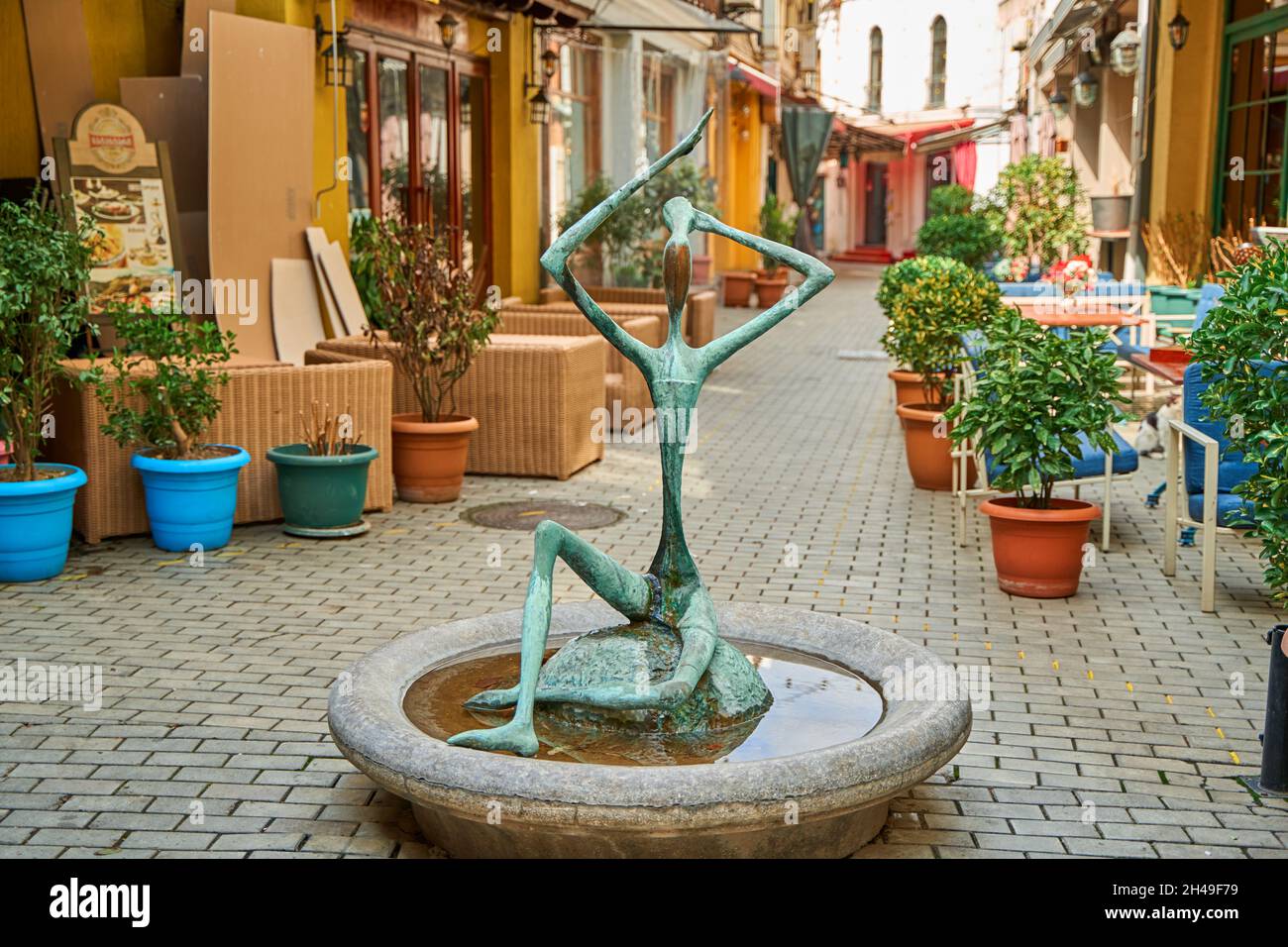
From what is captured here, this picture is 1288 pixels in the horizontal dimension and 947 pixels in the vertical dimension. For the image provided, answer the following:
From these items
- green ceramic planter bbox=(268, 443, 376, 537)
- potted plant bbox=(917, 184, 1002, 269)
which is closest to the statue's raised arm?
green ceramic planter bbox=(268, 443, 376, 537)

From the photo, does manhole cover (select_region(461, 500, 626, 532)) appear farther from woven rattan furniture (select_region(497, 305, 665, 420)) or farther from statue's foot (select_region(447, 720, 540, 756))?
statue's foot (select_region(447, 720, 540, 756))

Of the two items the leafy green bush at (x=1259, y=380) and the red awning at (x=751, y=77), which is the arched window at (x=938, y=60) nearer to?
the red awning at (x=751, y=77)

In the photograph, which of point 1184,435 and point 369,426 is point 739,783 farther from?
point 369,426

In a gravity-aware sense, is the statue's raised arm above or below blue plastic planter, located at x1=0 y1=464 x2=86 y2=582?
above

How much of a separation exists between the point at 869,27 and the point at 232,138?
4005cm

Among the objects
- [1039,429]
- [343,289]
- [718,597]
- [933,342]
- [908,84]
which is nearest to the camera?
[1039,429]

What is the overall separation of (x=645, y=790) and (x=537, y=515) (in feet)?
17.1

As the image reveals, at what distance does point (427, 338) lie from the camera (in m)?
9.01

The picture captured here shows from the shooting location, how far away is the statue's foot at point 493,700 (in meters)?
4.25

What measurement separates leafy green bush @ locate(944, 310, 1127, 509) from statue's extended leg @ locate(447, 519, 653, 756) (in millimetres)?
2999

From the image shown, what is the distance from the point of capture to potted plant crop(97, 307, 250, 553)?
24.2ft

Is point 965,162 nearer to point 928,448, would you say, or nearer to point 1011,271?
point 1011,271

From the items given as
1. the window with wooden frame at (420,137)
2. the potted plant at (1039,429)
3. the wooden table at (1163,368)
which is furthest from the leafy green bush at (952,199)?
the potted plant at (1039,429)

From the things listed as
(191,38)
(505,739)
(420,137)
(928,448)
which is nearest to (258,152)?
(191,38)
